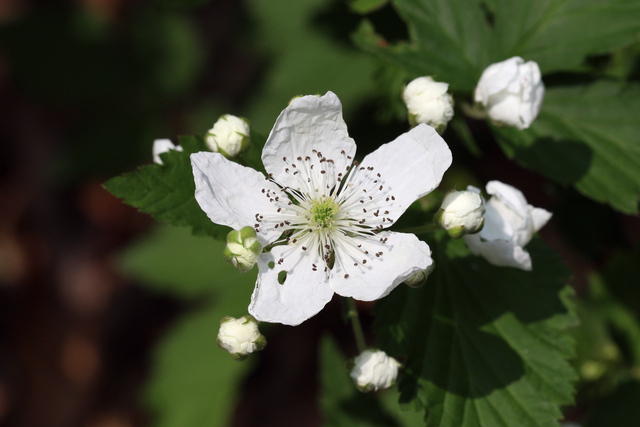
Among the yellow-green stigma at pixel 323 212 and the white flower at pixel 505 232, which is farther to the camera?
the yellow-green stigma at pixel 323 212

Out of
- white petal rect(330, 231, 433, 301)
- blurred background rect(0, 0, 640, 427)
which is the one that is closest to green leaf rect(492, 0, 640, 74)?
blurred background rect(0, 0, 640, 427)

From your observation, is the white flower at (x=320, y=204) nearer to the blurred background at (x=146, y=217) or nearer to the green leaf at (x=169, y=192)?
the green leaf at (x=169, y=192)

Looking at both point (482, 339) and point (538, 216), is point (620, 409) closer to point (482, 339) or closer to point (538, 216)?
point (482, 339)

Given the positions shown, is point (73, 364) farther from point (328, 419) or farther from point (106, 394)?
point (328, 419)

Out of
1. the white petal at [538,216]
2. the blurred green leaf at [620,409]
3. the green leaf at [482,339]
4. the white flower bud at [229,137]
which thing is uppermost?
the white flower bud at [229,137]

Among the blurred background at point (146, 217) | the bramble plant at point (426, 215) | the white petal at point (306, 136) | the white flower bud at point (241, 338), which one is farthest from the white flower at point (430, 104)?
the blurred background at point (146, 217)

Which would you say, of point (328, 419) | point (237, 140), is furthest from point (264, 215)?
point (328, 419)

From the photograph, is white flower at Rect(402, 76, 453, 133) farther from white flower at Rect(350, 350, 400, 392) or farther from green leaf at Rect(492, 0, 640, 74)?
white flower at Rect(350, 350, 400, 392)

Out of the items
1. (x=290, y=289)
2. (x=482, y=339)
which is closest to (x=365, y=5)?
(x=290, y=289)
